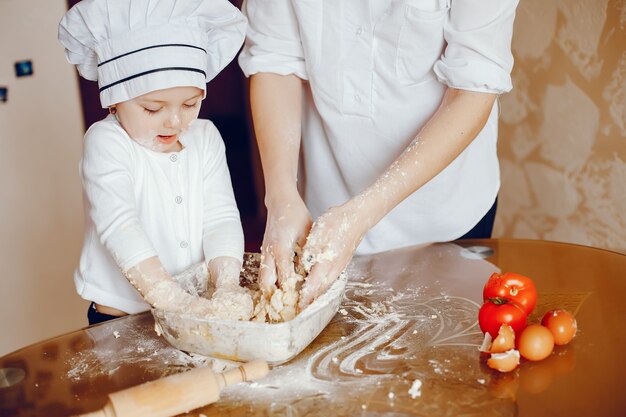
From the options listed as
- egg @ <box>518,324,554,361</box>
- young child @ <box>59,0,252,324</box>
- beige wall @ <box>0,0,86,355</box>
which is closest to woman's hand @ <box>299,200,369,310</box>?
young child @ <box>59,0,252,324</box>

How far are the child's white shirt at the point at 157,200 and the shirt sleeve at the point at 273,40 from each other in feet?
0.68

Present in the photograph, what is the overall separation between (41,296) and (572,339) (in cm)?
245

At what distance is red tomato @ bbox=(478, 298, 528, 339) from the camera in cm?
112

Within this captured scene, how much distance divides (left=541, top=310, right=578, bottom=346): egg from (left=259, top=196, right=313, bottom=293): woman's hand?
0.47 m

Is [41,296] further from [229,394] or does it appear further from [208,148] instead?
[229,394]

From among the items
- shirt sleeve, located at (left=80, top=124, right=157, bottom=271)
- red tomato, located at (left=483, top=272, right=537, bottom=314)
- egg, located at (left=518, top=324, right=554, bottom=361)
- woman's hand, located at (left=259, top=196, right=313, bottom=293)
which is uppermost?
shirt sleeve, located at (left=80, top=124, right=157, bottom=271)

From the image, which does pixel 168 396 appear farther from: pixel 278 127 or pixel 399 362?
pixel 278 127

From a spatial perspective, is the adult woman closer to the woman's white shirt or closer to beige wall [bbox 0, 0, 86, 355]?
the woman's white shirt

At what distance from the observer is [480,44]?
4.54 feet

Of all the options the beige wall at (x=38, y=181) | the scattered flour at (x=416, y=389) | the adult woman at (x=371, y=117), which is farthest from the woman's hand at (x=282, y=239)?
the beige wall at (x=38, y=181)

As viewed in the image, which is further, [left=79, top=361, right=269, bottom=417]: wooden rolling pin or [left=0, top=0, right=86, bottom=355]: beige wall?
[left=0, top=0, right=86, bottom=355]: beige wall

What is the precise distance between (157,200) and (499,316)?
761 mm

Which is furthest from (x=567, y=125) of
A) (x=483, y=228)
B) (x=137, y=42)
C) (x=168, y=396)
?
(x=168, y=396)

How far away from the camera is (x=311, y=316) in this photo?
109 cm
